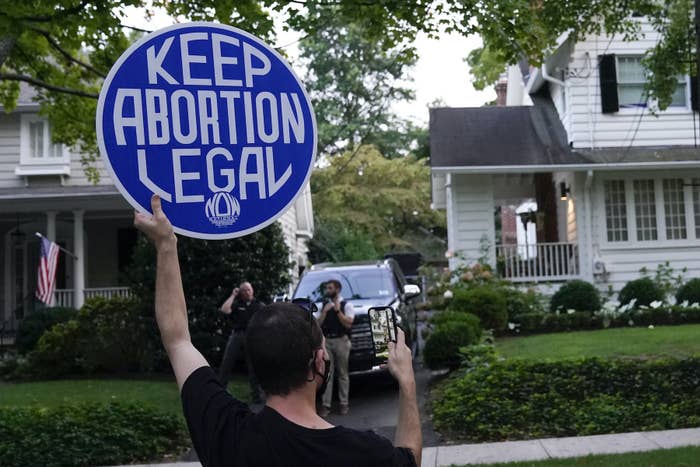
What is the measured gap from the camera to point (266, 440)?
219cm

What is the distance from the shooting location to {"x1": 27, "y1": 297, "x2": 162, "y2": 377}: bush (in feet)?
49.4

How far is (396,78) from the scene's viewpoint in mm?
42000

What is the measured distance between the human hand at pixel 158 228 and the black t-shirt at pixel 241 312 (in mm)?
8598

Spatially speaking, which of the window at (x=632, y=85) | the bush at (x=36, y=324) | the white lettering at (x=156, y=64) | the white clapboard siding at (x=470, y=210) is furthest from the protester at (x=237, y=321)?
the window at (x=632, y=85)

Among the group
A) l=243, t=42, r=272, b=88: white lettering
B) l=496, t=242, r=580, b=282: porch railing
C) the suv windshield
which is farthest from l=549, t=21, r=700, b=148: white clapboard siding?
l=243, t=42, r=272, b=88: white lettering

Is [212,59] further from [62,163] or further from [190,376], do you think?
[62,163]

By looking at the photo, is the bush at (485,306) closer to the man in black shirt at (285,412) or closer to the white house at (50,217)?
the white house at (50,217)

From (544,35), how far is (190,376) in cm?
691

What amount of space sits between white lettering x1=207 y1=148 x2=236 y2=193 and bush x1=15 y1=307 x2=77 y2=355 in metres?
15.7

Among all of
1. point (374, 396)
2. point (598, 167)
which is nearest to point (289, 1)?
point (374, 396)

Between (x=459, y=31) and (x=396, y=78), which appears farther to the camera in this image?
(x=396, y=78)

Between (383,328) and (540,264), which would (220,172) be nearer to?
(383,328)

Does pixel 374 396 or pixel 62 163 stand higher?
pixel 62 163

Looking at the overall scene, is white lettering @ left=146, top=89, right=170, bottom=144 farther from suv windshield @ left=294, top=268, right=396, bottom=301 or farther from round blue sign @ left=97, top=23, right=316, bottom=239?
suv windshield @ left=294, top=268, right=396, bottom=301
